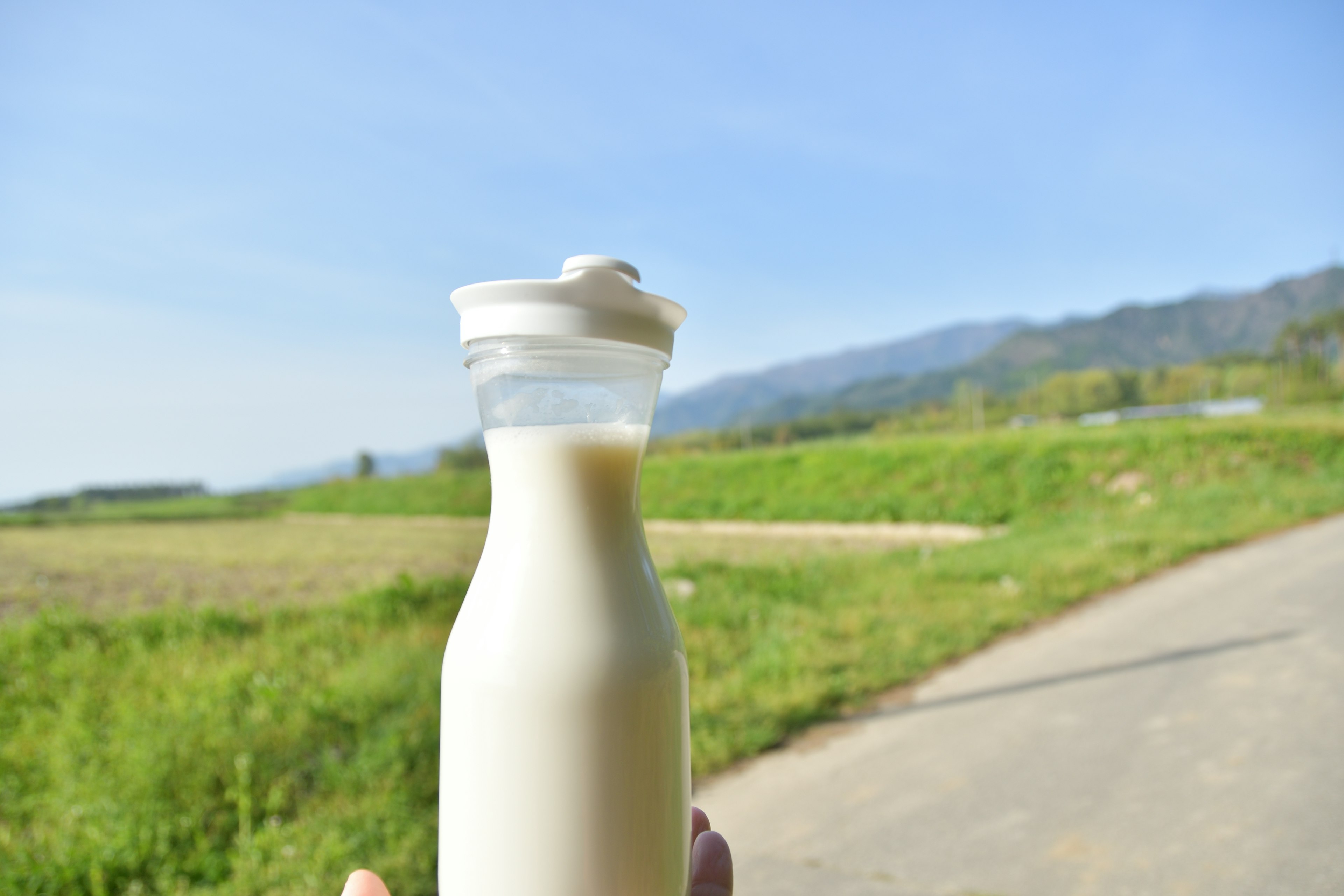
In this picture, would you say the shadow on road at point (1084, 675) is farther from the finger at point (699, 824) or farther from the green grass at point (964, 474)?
the green grass at point (964, 474)

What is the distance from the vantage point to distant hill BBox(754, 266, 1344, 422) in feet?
507

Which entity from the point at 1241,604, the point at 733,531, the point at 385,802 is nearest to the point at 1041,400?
the point at 733,531

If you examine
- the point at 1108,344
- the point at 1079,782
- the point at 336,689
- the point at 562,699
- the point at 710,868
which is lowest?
the point at 1079,782

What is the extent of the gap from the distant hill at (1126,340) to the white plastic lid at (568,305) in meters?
142

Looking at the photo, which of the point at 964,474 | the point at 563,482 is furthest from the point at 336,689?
the point at 964,474

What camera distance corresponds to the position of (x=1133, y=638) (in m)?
4.82

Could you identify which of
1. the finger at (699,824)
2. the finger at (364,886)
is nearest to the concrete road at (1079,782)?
the finger at (699,824)

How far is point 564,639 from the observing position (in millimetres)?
705

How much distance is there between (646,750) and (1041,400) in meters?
66.6

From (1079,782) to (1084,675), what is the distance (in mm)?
1359

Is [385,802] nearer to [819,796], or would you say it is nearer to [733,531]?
[819,796]

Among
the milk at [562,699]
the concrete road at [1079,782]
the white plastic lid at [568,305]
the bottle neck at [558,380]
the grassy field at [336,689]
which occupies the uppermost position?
the white plastic lid at [568,305]

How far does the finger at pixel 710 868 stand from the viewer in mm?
948

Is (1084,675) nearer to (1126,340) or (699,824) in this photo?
(699,824)
